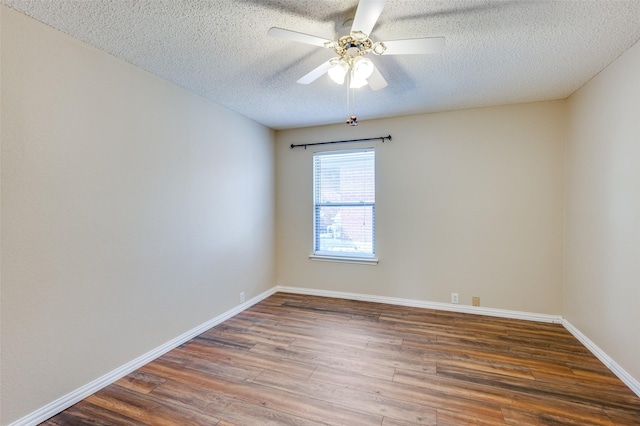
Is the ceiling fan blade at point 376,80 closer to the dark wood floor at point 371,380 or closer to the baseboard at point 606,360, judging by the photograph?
the dark wood floor at point 371,380

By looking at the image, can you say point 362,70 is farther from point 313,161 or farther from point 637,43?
point 313,161

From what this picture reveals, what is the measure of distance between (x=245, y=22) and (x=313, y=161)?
2498mm

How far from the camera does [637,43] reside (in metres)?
2.05

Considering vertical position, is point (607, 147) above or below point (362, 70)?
below

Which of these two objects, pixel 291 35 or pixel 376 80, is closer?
pixel 291 35

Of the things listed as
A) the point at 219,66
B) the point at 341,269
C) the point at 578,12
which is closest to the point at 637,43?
the point at 578,12

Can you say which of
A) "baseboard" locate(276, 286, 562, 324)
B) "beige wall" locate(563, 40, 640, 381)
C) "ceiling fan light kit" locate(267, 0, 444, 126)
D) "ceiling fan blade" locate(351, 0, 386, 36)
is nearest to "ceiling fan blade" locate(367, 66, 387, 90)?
"ceiling fan light kit" locate(267, 0, 444, 126)

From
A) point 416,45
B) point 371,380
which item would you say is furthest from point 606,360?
point 416,45

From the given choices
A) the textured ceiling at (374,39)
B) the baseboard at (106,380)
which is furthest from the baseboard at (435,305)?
the textured ceiling at (374,39)

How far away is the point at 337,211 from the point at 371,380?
2.38 m

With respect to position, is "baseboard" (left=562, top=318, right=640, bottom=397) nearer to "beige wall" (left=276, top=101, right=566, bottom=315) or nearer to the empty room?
the empty room

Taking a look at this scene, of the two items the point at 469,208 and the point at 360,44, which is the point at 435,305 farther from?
the point at 360,44

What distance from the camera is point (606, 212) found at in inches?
96.0

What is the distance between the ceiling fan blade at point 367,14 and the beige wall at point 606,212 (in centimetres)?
203
